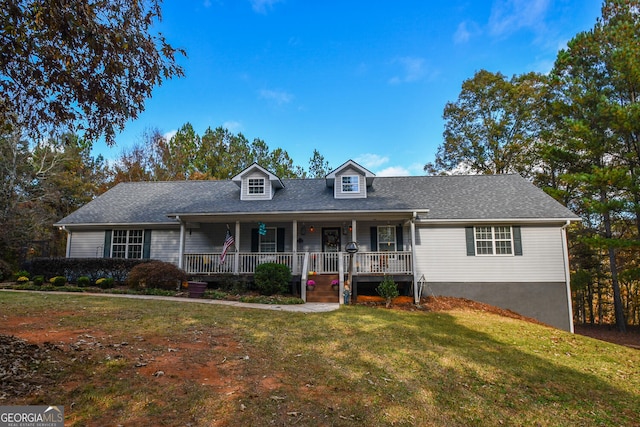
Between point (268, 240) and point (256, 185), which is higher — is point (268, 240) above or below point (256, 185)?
below

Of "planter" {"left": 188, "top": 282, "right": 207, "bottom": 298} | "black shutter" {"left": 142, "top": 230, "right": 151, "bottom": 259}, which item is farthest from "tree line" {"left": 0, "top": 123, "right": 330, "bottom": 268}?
"planter" {"left": 188, "top": 282, "right": 207, "bottom": 298}

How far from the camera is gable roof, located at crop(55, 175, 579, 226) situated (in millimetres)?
13609

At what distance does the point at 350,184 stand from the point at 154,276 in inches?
343

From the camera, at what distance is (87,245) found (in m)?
15.8

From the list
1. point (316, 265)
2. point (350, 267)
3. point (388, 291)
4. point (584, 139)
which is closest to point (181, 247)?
point (316, 265)

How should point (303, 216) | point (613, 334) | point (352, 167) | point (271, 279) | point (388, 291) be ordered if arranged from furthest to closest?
point (613, 334)
point (352, 167)
point (303, 216)
point (271, 279)
point (388, 291)

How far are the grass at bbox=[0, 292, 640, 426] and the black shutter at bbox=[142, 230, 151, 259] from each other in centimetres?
658

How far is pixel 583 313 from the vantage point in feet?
71.4

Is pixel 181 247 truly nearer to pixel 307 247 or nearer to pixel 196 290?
pixel 196 290

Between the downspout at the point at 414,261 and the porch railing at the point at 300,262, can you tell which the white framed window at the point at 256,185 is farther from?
the downspout at the point at 414,261

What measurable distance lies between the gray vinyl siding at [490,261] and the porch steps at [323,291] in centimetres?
360

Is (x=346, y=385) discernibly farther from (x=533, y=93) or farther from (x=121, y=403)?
(x=533, y=93)

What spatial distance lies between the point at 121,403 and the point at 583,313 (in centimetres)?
2622

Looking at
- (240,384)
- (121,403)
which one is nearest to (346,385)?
(240,384)
